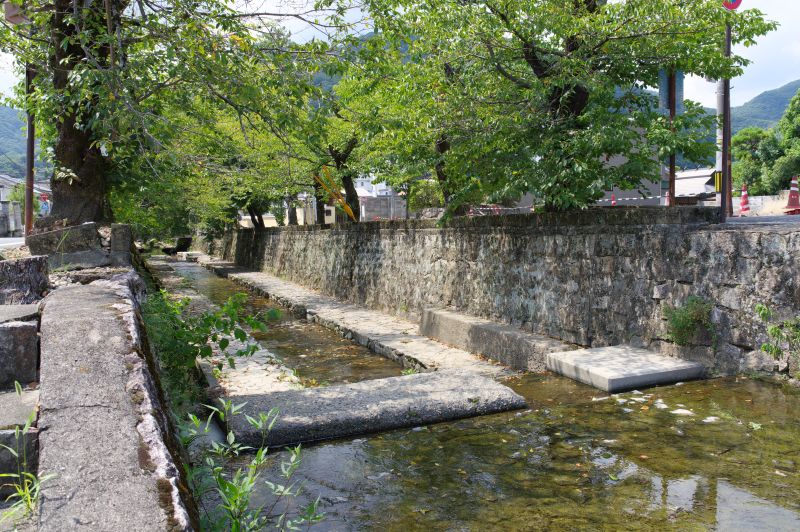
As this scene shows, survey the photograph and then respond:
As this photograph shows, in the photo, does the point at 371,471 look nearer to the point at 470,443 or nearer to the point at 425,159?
the point at 470,443

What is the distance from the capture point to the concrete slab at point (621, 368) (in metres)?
5.29

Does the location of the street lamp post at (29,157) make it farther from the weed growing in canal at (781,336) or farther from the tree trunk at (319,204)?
the weed growing in canal at (781,336)

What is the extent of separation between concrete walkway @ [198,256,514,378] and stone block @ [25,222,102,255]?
3.95 meters

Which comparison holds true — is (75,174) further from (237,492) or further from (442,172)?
(237,492)

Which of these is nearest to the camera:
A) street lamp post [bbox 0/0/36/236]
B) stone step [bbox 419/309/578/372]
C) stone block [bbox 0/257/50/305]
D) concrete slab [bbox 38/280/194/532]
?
concrete slab [bbox 38/280/194/532]

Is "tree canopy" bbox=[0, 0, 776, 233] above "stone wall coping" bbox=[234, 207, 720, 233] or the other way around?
above

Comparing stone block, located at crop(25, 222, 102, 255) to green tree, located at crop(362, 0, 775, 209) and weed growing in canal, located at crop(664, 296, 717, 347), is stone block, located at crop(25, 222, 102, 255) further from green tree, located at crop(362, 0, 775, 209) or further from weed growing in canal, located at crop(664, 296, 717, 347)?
weed growing in canal, located at crop(664, 296, 717, 347)

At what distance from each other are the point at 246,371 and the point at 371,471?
3.40 meters

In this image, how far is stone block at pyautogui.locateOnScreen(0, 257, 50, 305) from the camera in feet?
12.6

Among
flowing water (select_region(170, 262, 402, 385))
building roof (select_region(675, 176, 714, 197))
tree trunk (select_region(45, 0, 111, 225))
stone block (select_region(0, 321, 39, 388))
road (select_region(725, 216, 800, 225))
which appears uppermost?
building roof (select_region(675, 176, 714, 197))

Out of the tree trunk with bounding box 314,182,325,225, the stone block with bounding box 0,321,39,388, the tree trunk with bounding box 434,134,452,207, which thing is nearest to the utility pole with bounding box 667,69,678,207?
the tree trunk with bounding box 434,134,452,207

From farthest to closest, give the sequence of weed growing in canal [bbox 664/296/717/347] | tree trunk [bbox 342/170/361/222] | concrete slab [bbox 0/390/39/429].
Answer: tree trunk [bbox 342/170/361/222], weed growing in canal [bbox 664/296/717/347], concrete slab [bbox 0/390/39/429]

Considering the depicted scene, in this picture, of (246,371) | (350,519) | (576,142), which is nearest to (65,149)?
(246,371)

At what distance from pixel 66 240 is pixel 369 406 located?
367 cm
